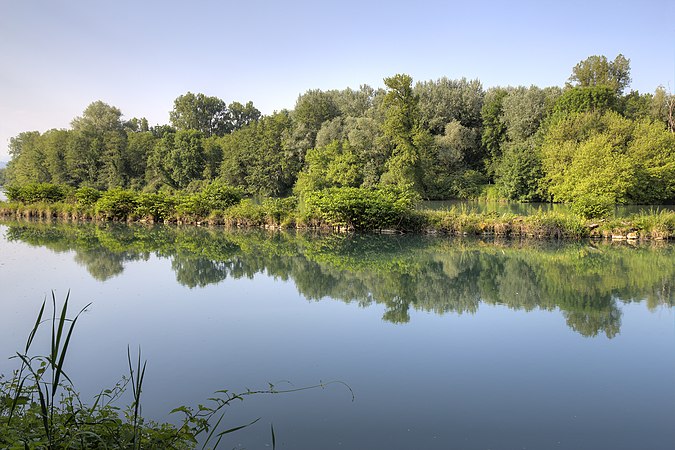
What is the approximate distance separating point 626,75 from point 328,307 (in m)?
37.2

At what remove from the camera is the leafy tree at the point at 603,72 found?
34844 millimetres

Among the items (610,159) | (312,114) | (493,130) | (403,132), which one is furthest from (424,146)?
(610,159)

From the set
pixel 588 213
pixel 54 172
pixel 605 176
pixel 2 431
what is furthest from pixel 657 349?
pixel 54 172

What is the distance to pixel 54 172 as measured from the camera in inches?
1695

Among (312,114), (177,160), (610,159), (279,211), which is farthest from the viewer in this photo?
(177,160)

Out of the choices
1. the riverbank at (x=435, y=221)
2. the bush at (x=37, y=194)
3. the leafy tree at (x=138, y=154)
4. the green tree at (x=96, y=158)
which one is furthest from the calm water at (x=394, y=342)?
the leafy tree at (x=138, y=154)

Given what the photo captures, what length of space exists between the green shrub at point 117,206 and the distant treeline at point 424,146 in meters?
5.06

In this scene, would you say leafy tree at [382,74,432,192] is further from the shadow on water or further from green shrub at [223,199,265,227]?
the shadow on water

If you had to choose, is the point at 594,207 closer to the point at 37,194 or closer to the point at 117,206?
the point at 117,206

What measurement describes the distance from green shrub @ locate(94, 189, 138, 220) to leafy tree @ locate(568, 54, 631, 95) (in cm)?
3138

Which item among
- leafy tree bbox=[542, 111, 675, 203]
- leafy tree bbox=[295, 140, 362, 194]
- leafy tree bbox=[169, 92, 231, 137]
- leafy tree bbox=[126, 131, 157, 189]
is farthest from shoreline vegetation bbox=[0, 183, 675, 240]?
leafy tree bbox=[169, 92, 231, 137]

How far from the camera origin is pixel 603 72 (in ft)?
114

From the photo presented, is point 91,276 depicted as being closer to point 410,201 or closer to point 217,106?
point 410,201

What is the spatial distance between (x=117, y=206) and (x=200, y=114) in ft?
116
